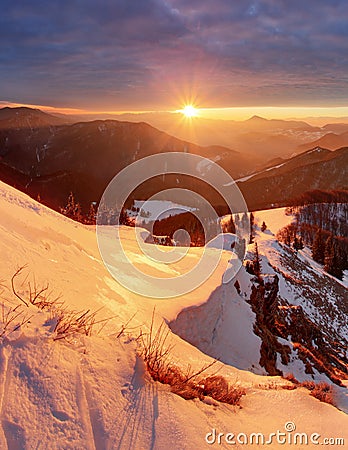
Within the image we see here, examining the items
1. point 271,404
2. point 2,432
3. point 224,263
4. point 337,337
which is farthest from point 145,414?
point 337,337

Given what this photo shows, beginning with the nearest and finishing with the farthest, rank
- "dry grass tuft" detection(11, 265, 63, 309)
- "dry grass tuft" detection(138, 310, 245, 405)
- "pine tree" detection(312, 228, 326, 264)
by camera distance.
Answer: "dry grass tuft" detection(138, 310, 245, 405), "dry grass tuft" detection(11, 265, 63, 309), "pine tree" detection(312, 228, 326, 264)

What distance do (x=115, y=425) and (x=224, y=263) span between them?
35.8ft

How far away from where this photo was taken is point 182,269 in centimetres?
1038

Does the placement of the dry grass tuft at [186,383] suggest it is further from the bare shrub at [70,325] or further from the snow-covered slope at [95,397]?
the bare shrub at [70,325]

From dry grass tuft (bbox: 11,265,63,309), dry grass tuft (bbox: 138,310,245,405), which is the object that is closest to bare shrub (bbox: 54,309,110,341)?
dry grass tuft (bbox: 11,265,63,309)

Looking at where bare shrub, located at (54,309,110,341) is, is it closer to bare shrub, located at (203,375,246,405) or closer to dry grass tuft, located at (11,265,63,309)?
dry grass tuft, located at (11,265,63,309)

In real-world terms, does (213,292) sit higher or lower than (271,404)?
higher

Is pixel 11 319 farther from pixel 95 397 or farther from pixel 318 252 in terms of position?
pixel 318 252

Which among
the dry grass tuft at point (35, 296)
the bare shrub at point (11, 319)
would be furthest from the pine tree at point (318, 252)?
the bare shrub at point (11, 319)

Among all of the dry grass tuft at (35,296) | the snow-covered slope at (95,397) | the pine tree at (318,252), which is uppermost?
the pine tree at (318,252)

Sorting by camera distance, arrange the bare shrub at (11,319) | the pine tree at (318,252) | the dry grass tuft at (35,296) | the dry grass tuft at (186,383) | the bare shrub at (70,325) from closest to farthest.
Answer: the bare shrub at (11,319) → the bare shrub at (70,325) → the dry grass tuft at (186,383) → the dry grass tuft at (35,296) → the pine tree at (318,252)

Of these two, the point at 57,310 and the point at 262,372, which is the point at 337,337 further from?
the point at 57,310

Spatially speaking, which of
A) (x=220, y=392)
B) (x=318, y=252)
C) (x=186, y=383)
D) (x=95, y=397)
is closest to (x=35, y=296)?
(x=95, y=397)

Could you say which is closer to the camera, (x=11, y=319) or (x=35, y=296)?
(x=11, y=319)
